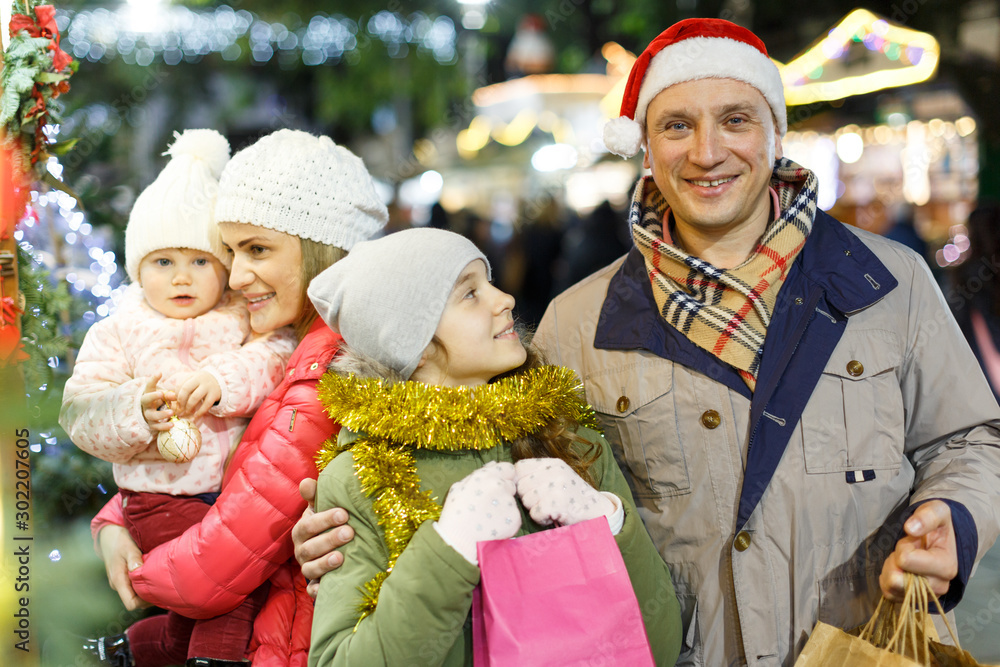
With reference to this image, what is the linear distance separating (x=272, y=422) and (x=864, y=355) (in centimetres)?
156

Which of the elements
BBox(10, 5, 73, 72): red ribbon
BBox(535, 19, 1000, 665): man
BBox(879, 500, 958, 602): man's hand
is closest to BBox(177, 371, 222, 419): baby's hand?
BBox(10, 5, 73, 72): red ribbon

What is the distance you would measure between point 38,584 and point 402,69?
31.3 ft

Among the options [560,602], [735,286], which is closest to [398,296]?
[560,602]

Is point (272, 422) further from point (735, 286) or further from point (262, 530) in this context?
point (735, 286)

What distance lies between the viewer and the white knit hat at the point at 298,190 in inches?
82.4

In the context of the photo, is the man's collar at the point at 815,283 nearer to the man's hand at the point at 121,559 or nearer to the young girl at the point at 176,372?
the young girl at the point at 176,372

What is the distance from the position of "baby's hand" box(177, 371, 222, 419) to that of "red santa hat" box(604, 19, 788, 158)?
1.36 meters

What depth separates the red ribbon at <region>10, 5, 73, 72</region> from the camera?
1936mm

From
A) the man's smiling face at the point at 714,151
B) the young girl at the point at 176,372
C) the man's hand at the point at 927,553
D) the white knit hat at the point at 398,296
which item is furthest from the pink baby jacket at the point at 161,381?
the man's hand at the point at 927,553

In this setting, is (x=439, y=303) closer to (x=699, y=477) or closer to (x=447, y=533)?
(x=447, y=533)

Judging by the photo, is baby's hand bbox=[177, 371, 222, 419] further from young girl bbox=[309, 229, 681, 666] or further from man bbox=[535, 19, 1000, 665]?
man bbox=[535, 19, 1000, 665]

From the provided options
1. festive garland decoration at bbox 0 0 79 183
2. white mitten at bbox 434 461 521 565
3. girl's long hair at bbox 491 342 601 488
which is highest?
festive garland decoration at bbox 0 0 79 183

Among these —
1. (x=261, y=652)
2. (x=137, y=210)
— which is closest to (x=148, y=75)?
(x=137, y=210)

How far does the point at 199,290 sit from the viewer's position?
2.25 meters
